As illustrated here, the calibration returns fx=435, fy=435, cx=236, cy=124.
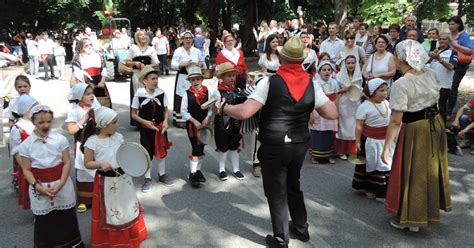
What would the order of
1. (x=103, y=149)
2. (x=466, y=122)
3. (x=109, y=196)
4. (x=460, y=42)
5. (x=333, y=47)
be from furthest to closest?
1. (x=333, y=47)
2. (x=460, y=42)
3. (x=466, y=122)
4. (x=103, y=149)
5. (x=109, y=196)

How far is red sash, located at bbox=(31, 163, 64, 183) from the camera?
12.7ft

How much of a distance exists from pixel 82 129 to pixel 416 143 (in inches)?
145

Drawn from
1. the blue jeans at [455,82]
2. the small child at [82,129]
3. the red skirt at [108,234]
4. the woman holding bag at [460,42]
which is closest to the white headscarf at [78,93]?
the small child at [82,129]

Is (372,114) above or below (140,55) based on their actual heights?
below

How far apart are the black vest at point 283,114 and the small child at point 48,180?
1.84m

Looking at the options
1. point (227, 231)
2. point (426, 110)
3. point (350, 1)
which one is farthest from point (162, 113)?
point (350, 1)

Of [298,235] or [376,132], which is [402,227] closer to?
[298,235]

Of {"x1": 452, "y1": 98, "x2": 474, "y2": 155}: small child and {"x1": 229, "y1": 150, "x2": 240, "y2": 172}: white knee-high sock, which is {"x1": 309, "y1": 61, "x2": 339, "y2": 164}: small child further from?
{"x1": 452, "y1": 98, "x2": 474, "y2": 155}: small child

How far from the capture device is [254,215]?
488cm

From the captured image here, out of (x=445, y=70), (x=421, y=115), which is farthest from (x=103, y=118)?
(x=445, y=70)

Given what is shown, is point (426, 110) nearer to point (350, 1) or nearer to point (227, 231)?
point (227, 231)

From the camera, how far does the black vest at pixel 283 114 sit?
365 cm

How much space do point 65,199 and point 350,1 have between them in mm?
21573

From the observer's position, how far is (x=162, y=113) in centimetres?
557
